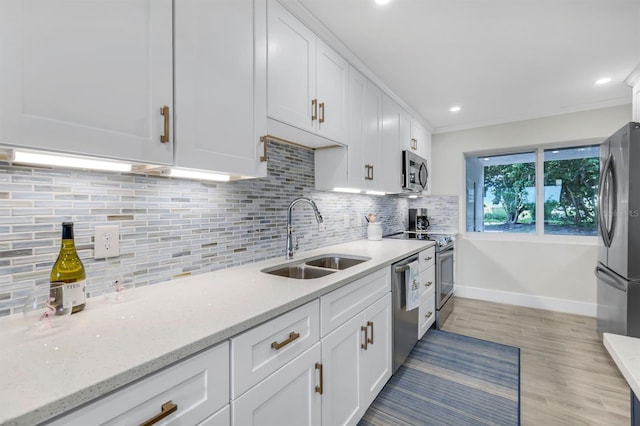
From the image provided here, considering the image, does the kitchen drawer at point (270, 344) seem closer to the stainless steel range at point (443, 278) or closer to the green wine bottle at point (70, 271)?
the green wine bottle at point (70, 271)

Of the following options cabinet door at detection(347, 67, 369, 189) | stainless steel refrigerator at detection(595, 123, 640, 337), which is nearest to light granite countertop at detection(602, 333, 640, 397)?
cabinet door at detection(347, 67, 369, 189)

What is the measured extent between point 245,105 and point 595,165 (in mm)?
4071

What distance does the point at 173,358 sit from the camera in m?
0.71

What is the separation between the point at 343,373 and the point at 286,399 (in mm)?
445

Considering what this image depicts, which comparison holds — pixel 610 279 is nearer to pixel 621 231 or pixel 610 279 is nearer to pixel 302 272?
pixel 621 231

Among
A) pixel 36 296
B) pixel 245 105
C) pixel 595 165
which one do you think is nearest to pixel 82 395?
pixel 36 296

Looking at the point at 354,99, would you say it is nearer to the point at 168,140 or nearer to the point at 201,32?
the point at 201,32

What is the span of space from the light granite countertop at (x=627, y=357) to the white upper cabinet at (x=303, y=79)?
5.00 ft

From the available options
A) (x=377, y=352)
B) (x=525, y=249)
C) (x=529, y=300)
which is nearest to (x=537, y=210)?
(x=525, y=249)

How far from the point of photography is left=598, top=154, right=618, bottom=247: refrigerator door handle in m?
2.30

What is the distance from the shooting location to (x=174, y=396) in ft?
2.40

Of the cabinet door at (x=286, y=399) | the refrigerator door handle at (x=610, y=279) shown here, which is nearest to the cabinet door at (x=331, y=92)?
the cabinet door at (x=286, y=399)

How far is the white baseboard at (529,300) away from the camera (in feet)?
10.8

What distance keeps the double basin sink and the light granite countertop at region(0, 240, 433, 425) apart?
14.3 inches
